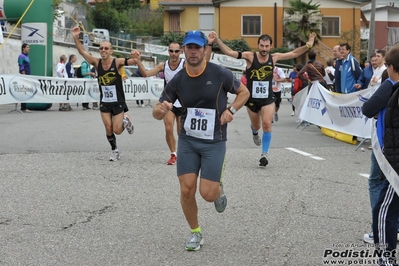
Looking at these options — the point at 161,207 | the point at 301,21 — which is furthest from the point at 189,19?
the point at 161,207

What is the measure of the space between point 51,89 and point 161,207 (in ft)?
52.2

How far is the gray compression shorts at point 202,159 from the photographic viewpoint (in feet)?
19.6

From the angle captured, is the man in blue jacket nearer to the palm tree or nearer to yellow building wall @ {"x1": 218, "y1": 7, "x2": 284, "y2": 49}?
the palm tree

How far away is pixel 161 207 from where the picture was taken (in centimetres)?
761

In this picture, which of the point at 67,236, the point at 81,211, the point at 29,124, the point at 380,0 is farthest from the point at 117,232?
the point at 380,0

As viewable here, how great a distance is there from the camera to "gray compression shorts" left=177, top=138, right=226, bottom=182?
235 inches

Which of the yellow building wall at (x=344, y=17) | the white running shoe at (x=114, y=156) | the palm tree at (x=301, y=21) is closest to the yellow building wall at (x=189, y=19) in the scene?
the palm tree at (x=301, y=21)

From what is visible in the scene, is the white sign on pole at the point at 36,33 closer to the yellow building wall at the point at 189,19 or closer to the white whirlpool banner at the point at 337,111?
the white whirlpool banner at the point at 337,111

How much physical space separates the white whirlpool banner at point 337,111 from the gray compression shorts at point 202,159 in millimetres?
7690

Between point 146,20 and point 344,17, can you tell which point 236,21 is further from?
point 146,20

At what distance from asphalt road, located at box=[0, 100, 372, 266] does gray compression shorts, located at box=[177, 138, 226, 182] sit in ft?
2.14

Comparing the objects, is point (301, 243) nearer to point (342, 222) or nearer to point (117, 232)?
point (342, 222)

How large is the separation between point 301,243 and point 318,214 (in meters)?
1.28

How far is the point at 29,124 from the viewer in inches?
695
